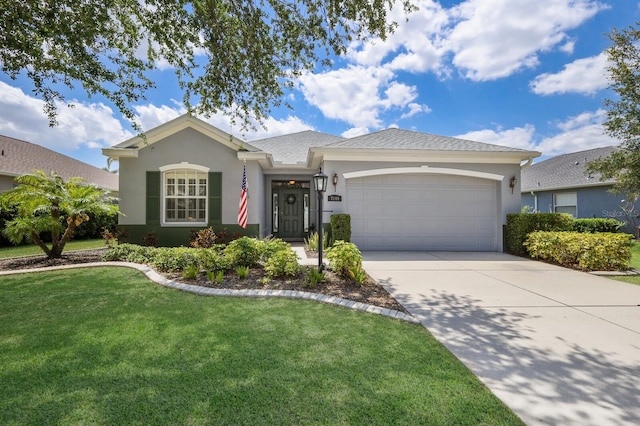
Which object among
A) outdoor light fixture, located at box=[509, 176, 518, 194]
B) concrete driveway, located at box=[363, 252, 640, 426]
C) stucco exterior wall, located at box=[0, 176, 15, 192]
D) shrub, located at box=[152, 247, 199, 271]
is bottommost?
concrete driveway, located at box=[363, 252, 640, 426]

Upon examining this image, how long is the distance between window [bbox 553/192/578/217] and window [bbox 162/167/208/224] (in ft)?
63.5

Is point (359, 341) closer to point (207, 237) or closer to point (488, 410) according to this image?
point (488, 410)

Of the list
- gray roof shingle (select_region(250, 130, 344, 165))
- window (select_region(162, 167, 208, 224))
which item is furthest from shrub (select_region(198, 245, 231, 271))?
gray roof shingle (select_region(250, 130, 344, 165))

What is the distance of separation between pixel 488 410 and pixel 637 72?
14.5 m

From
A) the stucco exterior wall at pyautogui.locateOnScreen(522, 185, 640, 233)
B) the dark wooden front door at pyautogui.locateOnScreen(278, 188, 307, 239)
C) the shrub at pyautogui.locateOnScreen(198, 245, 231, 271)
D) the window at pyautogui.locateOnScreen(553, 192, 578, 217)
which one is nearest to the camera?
the shrub at pyautogui.locateOnScreen(198, 245, 231, 271)

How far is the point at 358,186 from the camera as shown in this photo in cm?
1002

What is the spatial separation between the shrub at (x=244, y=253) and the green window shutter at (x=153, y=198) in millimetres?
4501

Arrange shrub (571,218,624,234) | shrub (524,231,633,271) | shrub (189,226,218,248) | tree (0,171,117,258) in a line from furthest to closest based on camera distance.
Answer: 1. shrub (571,218,624,234)
2. shrub (189,226,218,248)
3. tree (0,171,117,258)
4. shrub (524,231,633,271)

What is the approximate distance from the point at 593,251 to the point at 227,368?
28.2 feet

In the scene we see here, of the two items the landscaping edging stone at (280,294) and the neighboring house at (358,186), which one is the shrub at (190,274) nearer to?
the landscaping edging stone at (280,294)

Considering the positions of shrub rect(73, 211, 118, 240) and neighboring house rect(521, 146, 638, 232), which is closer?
shrub rect(73, 211, 118, 240)

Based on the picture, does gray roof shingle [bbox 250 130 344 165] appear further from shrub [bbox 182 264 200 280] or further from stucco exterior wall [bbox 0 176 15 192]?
stucco exterior wall [bbox 0 176 15 192]

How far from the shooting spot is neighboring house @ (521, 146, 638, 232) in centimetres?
1477

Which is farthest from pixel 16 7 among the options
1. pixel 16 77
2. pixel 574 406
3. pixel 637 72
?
pixel 637 72
